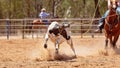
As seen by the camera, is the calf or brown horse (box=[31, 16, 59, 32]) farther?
brown horse (box=[31, 16, 59, 32])

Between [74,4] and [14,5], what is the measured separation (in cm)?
646

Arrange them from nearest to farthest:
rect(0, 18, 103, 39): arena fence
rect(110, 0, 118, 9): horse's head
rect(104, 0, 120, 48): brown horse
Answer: rect(110, 0, 118, 9): horse's head
rect(104, 0, 120, 48): brown horse
rect(0, 18, 103, 39): arena fence

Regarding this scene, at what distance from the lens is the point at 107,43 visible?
10.8 meters

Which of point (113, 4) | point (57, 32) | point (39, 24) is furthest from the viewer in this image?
point (39, 24)

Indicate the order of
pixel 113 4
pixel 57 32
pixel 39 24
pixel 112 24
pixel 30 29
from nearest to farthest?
pixel 57 32 < pixel 113 4 < pixel 112 24 < pixel 39 24 < pixel 30 29

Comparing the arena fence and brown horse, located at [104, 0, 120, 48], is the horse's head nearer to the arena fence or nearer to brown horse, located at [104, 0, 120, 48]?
brown horse, located at [104, 0, 120, 48]

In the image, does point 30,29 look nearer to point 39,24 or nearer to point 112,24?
point 39,24

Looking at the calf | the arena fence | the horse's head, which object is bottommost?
the arena fence

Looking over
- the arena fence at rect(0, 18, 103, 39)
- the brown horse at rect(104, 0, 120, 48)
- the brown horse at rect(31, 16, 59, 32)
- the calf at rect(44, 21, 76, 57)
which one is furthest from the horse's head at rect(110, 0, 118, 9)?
the brown horse at rect(31, 16, 59, 32)

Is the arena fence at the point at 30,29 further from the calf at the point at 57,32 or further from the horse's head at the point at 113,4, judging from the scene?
the calf at the point at 57,32

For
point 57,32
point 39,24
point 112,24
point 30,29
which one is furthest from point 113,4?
point 30,29

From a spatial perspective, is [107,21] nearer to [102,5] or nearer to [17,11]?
[102,5]

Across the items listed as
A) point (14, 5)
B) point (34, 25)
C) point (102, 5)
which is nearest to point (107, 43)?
point (34, 25)

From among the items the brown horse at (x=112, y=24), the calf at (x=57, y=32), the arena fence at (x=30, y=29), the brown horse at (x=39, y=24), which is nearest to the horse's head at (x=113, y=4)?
the brown horse at (x=112, y=24)
